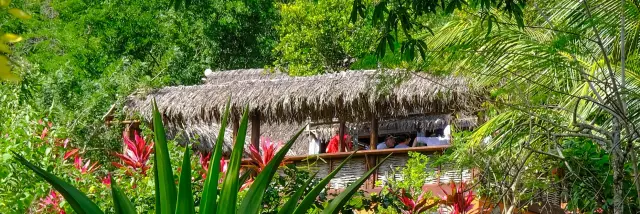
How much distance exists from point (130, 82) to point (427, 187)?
593cm

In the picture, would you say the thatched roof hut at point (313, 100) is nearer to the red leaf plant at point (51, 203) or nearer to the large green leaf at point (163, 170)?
the red leaf plant at point (51, 203)

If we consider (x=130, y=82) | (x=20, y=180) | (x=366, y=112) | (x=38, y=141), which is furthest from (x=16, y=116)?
(x=130, y=82)

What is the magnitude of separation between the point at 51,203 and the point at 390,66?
8.29ft

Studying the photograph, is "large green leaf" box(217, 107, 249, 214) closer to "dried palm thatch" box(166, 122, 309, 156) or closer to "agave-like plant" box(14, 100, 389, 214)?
"agave-like plant" box(14, 100, 389, 214)

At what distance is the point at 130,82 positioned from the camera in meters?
13.2

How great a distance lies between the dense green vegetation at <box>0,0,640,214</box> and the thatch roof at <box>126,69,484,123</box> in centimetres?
57

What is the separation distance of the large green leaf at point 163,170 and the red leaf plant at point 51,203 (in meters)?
1.99

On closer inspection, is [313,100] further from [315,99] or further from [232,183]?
[232,183]

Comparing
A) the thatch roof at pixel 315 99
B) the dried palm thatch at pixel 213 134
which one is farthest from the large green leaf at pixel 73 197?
the dried palm thatch at pixel 213 134

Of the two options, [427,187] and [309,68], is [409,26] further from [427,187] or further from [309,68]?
[309,68]

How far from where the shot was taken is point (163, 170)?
264 cm

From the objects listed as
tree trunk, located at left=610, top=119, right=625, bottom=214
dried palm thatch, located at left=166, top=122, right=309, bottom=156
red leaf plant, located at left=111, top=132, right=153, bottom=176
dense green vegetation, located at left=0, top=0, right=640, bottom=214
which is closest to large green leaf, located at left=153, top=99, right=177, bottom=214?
dense green vegetation, located at left=0, top=0, right=640, bottom=214

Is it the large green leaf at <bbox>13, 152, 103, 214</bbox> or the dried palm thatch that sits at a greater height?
the dried palm thatch

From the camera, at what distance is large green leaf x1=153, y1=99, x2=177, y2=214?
2.63 m
